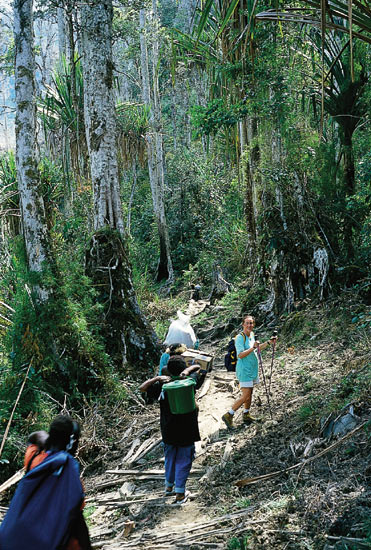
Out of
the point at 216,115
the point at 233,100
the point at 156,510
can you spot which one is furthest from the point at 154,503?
the point at 233,100

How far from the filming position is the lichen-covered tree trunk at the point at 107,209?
9023 mm

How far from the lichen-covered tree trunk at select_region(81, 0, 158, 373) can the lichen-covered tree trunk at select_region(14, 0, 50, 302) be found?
5.64 feet

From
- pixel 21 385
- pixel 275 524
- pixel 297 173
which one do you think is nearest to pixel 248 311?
pixel 297 173

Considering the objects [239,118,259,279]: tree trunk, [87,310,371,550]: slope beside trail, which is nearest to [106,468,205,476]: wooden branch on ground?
[87,310,371,550]: slope beside trail

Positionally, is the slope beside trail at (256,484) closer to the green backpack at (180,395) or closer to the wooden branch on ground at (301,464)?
the wooden branch on ground at (301,464)

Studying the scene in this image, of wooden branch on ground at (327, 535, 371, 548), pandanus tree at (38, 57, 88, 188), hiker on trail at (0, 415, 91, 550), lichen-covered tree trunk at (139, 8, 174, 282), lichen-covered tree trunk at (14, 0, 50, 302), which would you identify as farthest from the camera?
lichen-covered tree trunk at (139, 8, 174, 282)

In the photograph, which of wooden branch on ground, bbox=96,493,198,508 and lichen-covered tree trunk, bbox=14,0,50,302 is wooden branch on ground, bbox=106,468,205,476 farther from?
lichen-covered tree trunk, bbox=14,0,50,302

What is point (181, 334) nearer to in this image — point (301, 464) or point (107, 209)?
point (107, 209)

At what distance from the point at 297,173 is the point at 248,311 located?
3397mm

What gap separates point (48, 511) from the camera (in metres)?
2.73

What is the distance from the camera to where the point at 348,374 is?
6.49 metres

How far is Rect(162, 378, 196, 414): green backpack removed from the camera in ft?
15.9

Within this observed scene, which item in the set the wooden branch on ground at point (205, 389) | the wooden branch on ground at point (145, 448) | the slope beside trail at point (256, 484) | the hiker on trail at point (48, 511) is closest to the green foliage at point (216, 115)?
the wooden branch on ground at point (205, 389)

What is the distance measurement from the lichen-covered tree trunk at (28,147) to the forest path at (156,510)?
2.93 metres
